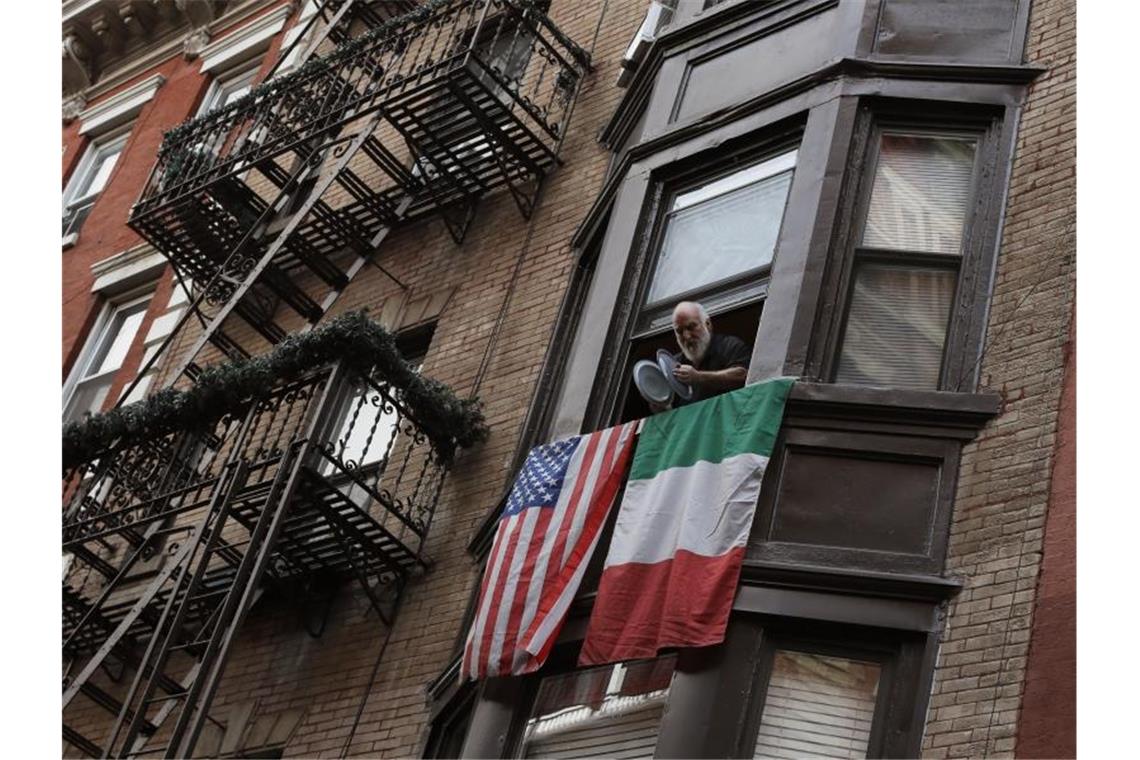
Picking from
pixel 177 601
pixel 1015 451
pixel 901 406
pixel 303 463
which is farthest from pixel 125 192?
pixel 1015 451

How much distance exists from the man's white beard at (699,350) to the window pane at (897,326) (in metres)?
0.88

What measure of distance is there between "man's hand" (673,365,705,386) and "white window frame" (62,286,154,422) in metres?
10.3

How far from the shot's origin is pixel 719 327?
11281 millimetres

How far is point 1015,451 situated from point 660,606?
83.1 inches

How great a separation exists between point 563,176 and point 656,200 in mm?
2847

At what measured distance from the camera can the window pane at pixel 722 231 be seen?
444 inches

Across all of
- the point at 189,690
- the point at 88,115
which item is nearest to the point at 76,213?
the point at 88,115

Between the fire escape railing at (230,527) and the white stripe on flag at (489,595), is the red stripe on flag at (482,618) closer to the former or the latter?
the white stripe on flag at (489,595)

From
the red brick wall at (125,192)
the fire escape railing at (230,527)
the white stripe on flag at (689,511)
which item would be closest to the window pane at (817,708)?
the white stripe on flag at (689,511)

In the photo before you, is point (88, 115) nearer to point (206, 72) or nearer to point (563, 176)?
point (206, 72)

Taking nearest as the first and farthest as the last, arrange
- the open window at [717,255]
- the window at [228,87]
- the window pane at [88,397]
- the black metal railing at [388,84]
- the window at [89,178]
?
the open window at [717,255] → the black metal railing at [388,84] → the window pane at [88,397] → the window at [228,87] → the window at [89,178]

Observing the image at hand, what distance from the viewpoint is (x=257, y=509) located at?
42.3ft

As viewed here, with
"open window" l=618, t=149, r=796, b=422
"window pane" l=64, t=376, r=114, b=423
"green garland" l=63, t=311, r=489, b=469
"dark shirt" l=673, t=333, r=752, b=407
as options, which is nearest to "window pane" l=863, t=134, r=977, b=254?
"open window" l=618, t=149, r=796, b=422

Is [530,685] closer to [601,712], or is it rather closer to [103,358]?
[601,712]
